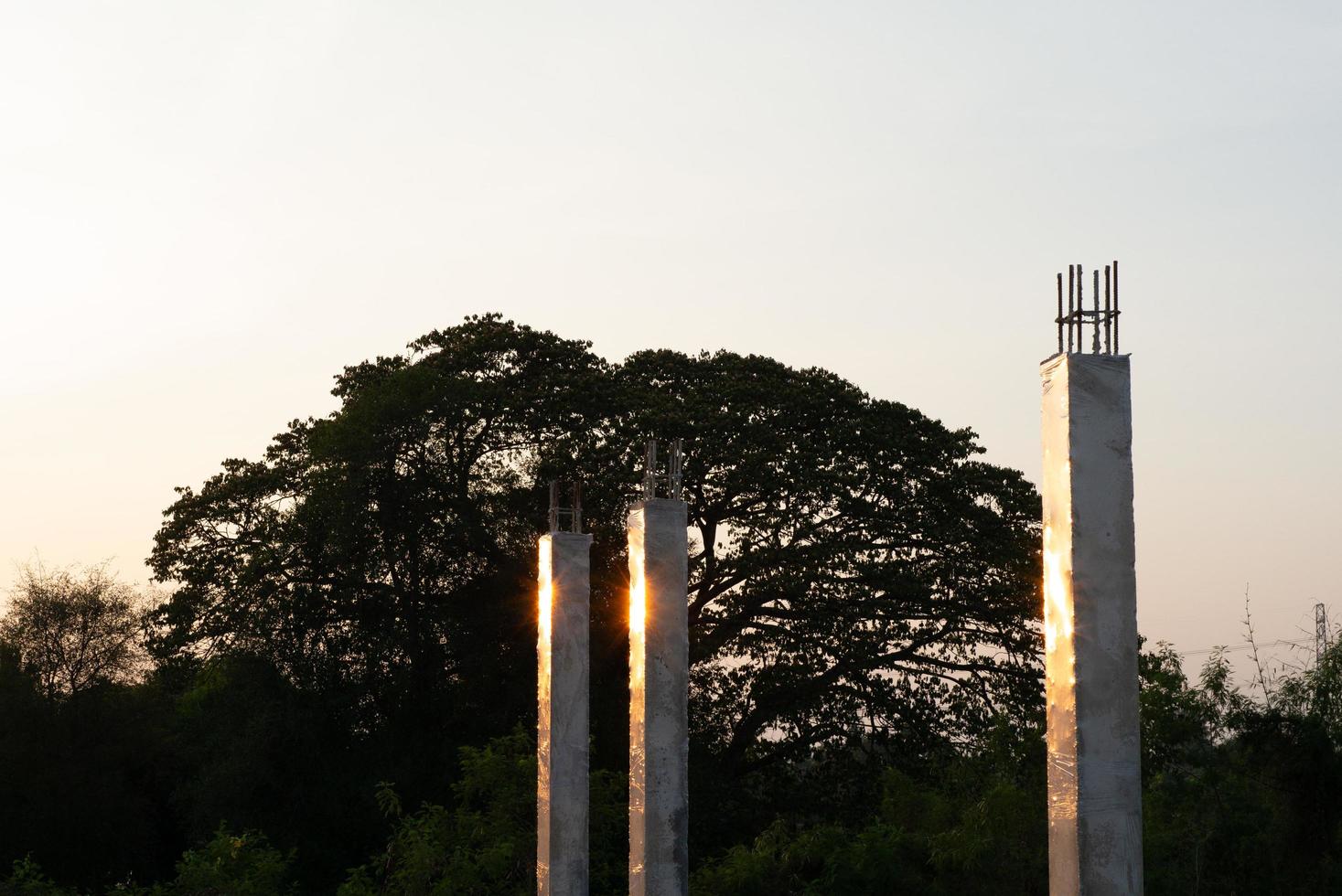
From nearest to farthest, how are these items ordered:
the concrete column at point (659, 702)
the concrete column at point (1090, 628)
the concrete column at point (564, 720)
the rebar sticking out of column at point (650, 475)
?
1. the concrete column at point (1090, 628)
2. the concrete column at point (659, 702)
3. the rebar sticking out of column at point (650, 475)
4. the concrete column at point (564, 720)

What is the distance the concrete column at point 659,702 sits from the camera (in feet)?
38.6

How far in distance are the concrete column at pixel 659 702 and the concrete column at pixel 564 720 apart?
4.22ft

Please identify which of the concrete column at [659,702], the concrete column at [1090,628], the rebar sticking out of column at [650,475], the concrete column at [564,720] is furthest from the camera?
the concrete column at [564,720]

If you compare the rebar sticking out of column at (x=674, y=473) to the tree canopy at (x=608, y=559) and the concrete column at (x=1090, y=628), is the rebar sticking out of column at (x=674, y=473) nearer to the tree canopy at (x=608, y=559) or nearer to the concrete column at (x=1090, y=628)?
the concrete column at (x=1090, y=628)

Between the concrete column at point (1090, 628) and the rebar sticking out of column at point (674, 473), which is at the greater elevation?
the rebar sticking out of column at point (674, 473)

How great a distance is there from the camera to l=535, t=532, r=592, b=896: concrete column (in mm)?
13289

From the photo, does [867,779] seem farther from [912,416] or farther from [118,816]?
[118,816]

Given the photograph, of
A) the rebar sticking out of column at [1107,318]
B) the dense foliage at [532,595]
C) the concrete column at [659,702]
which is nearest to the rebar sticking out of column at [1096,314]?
the rebar sticking out of column at [1107,318]

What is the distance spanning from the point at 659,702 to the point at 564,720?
1.84m

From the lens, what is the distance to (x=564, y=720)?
13555mm

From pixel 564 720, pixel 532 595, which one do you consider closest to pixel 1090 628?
pixel 564 720

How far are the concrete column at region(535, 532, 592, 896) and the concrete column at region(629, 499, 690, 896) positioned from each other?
4.22ft

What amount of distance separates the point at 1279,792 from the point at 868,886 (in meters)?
3.93

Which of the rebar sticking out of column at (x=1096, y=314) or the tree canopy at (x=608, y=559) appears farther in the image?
the tree canopy at (x=608, y=559)
